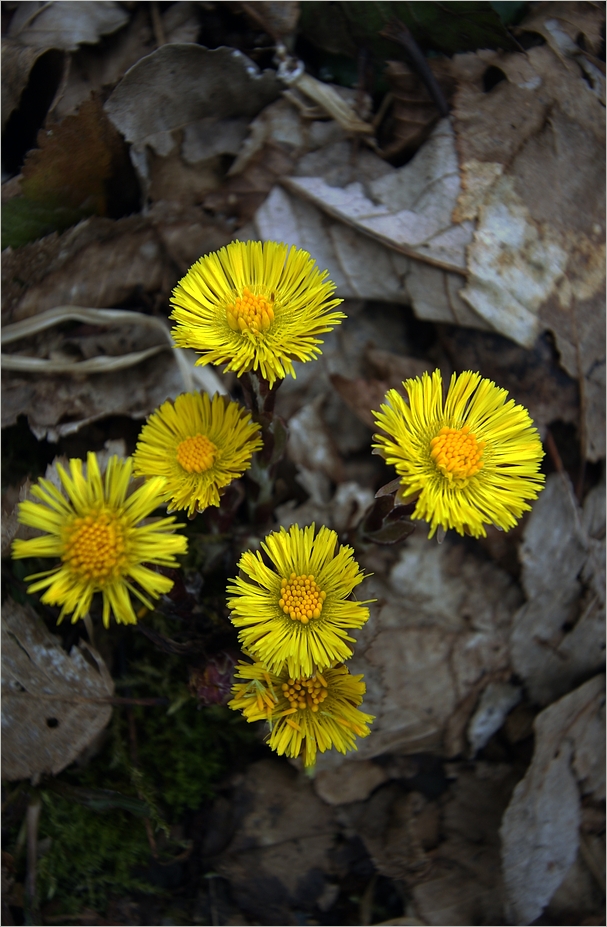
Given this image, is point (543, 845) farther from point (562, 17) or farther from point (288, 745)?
point (562, 17)

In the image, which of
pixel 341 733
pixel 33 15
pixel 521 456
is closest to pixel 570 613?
pixel 521 456

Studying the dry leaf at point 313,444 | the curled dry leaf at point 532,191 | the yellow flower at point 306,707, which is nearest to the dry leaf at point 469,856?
the yellow flower at point 306,707

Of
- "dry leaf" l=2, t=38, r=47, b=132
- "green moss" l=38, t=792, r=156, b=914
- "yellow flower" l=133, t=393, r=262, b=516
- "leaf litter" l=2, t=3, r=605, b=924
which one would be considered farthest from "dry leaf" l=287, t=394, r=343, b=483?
"dry leaf" l=2, t=38, r=47, b=132

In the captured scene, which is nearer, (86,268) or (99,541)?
(99,541)

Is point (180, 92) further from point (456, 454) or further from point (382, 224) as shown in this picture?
point (456, 454)

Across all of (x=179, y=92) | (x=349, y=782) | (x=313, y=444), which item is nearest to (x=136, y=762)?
(x=349, y=782)

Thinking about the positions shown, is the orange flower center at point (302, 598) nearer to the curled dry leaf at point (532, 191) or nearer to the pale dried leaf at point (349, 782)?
the pale dried leaf at point (349, 782)

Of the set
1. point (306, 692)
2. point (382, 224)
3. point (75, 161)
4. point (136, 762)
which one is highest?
point (75, 161)
